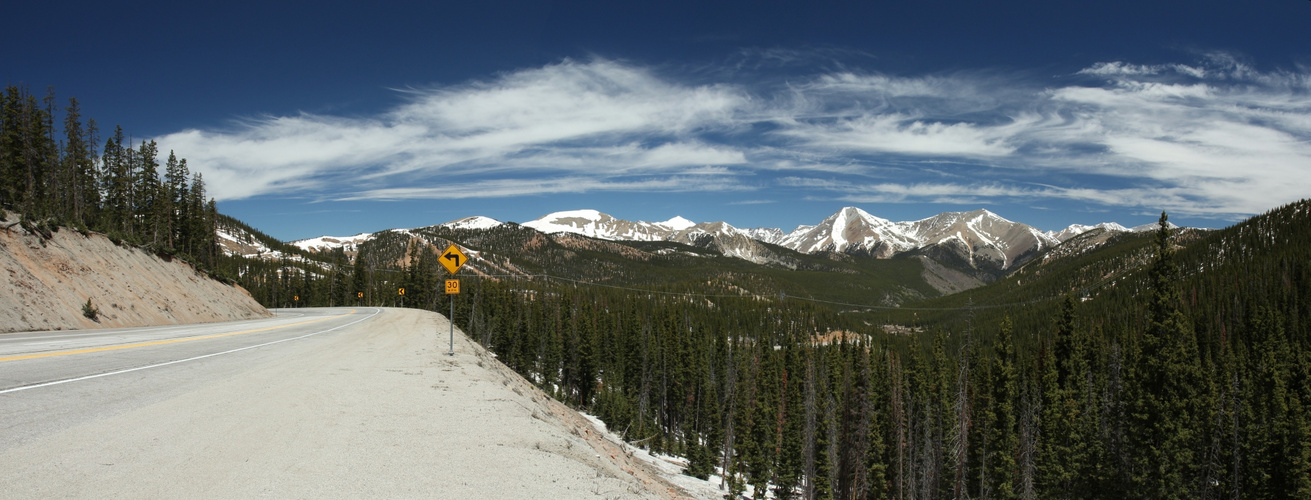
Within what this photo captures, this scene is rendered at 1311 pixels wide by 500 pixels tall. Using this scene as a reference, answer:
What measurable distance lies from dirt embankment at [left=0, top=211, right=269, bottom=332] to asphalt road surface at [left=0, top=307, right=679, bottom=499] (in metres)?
13.2

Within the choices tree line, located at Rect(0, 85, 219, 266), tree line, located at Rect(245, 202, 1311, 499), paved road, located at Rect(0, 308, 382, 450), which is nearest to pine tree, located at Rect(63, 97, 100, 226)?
tree line, located at Rect(0, 85, 219, 266)

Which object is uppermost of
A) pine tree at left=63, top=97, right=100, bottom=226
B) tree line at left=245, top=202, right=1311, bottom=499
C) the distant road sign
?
pine tree at left=63, top=97, right=100, bottom=226

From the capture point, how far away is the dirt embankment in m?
22.3

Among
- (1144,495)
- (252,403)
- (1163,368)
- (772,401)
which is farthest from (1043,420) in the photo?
(252,403)

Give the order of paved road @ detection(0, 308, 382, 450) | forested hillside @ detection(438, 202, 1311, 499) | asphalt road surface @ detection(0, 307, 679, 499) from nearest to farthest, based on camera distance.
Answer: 1. asphalt road surface @ detection(0, 307, 679, 499)
2. paved road @ detection(0, 308, 382, 450)
3. forested hillside @ detection(438, 202, 1311, 499)

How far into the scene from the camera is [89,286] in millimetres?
26906

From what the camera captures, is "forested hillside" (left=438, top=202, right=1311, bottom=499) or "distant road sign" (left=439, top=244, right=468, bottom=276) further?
"forested hillside" (left=438, top=202, right=1311, bottom=499)

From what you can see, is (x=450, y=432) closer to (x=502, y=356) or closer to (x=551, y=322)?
(x=502, y=356)

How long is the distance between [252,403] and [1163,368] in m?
44.1

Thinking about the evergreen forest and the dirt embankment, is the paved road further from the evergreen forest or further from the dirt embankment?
the evergreen forest

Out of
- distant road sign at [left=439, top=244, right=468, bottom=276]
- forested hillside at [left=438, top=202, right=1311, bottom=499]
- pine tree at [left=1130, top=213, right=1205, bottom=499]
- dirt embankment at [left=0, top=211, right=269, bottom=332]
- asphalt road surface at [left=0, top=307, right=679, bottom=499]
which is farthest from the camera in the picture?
forested hillside at [left=438, top=202, right=1311, bottom=499]

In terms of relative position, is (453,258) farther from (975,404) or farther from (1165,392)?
(975,404)

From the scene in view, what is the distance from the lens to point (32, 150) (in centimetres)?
5562

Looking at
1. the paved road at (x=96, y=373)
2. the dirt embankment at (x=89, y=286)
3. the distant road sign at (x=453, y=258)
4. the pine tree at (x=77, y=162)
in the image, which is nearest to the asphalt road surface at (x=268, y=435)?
the paved road at (x=96, y=373)
